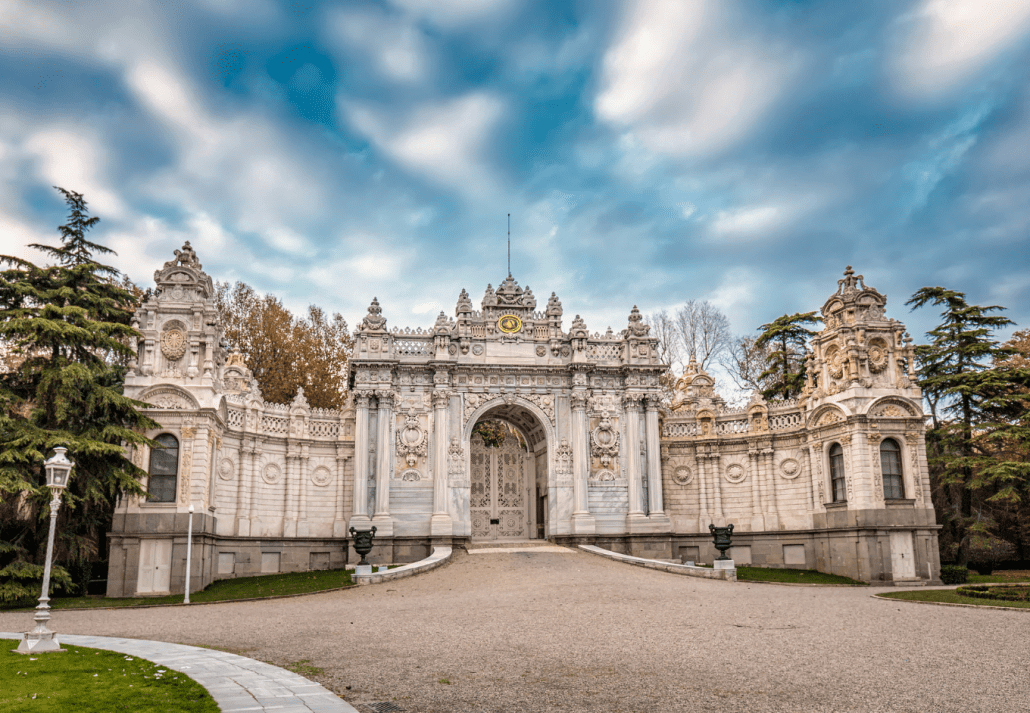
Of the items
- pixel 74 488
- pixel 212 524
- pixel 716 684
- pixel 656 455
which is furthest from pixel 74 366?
pixel 656 455

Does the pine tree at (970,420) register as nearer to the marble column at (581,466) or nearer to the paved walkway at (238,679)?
the marble column at (581,466)

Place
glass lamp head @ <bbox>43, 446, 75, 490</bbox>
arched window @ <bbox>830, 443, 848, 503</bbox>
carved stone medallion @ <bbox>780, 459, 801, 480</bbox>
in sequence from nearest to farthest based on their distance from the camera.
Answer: glass lamp head @ <bbox>43, 446, 75, 490</bbox> → arched window @ <bbox>830, 443, 848, 503</bbox> → carved stone medallion @ <bbox>780, 459, 801, 480</bbox>

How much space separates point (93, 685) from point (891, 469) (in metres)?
25.9

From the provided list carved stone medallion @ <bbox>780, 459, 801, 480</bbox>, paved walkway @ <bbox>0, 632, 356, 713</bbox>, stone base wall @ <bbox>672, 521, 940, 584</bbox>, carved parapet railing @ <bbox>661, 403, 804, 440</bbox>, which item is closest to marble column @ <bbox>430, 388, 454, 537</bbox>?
carved parapet railing @ <bbox>661, 403, 804, 440</bbox>

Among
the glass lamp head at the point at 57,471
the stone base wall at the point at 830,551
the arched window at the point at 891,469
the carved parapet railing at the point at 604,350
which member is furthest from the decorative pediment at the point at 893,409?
the glass lamp head at the point at 57,471

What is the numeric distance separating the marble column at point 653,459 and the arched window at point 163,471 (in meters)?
17.7

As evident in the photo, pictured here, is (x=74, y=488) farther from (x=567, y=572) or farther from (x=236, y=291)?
(x=236, y=291)

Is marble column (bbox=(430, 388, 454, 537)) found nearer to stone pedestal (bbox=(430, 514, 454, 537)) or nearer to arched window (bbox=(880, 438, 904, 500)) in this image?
stone pedestal (bbox=(430, 514, 454, 537))

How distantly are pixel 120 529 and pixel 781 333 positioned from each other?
99.1ft

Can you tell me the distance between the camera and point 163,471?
24781mm

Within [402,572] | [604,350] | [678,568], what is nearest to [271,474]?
[402,572]

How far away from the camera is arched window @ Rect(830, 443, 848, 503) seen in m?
28.4

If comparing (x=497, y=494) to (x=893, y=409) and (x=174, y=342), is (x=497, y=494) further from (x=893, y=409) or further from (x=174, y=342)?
(x=893, y=409)

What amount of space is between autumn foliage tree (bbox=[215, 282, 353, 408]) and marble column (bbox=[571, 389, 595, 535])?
1255 centimetres
